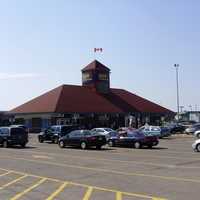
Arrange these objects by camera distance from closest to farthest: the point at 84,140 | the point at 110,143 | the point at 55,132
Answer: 1. the point at 84,140
2. the point at 110,143
3. the point at 55,132

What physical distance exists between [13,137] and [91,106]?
123ft

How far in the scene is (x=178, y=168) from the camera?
20.3 m

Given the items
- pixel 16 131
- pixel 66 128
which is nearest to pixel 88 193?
pixel 16 131

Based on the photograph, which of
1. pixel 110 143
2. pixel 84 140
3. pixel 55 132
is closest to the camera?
pixel 84 140

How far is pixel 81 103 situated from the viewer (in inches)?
3036

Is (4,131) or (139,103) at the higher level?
(139,103)

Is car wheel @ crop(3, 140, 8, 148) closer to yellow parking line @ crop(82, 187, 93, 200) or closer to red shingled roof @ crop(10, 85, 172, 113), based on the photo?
yellow parking line @ crop(82, 187, 93, 200)

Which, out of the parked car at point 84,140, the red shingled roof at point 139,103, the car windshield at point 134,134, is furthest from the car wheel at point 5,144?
the red shingled roof at point 139,103

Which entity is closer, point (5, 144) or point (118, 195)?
point (118, 195)

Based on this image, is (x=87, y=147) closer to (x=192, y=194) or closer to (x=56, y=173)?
(x=56, y=173)

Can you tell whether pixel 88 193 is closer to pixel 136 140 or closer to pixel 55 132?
pixel 136 140

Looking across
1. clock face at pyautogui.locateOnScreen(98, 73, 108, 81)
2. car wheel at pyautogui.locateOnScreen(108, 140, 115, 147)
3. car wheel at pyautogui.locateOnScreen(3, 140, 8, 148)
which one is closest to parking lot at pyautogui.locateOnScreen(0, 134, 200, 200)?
car wheel at pyautogui.locateOnScreen(108, 140, 115, 147)

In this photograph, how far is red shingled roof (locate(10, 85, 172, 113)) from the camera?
74.3m

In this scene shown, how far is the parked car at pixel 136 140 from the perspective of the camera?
36000 millimetres
